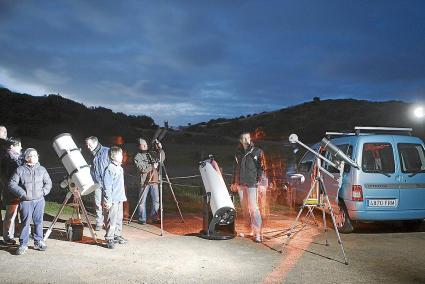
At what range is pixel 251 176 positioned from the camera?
26.0 ft

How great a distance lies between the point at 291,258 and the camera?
6656mm

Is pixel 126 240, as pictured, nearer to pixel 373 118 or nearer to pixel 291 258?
pixel 291 258

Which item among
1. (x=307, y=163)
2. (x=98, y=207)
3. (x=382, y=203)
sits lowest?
(x=98, y=207)

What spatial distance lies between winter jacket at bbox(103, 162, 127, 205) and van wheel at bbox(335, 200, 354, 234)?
15.1 ft

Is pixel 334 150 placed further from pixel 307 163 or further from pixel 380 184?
pixel 307 163

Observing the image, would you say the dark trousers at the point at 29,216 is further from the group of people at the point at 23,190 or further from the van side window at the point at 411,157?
the van side window at the point at 411,157

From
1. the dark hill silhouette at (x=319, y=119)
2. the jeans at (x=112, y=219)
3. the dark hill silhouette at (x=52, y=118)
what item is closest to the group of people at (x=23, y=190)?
the jeans at (x=112, y=219)

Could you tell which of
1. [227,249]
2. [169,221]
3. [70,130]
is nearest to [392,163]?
[227,249]

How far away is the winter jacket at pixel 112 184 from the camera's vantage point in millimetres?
7227

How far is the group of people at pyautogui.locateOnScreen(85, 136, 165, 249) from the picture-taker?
23.9ft

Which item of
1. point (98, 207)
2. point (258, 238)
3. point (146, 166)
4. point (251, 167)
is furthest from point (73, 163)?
point (258, 238)

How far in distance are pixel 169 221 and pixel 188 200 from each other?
12.2 ft

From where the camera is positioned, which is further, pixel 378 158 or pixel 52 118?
pixel 52 118

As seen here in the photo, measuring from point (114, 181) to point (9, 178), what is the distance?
1.76 meters
